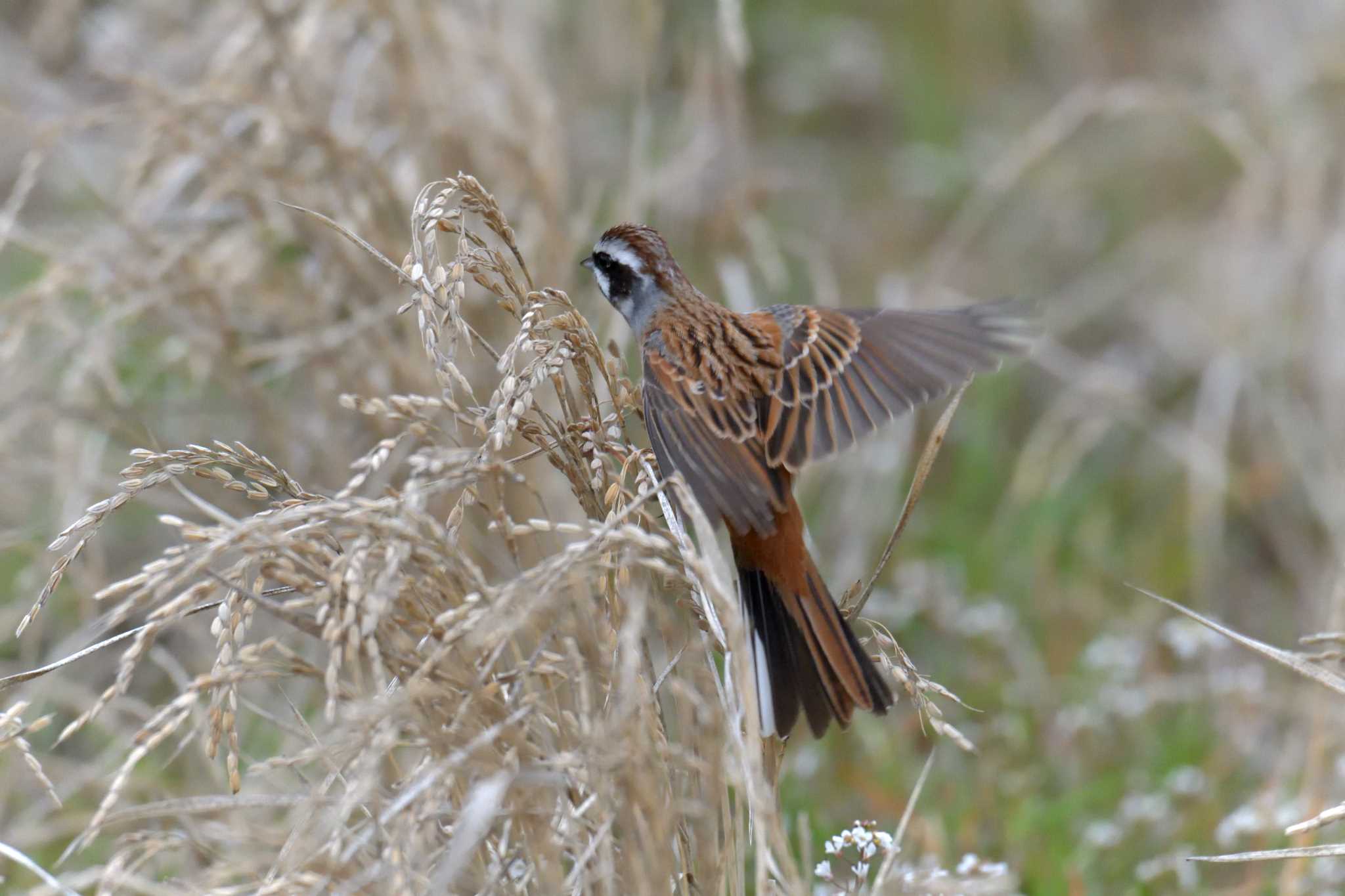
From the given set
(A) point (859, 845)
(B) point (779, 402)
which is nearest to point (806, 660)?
(A) point (859, 845)

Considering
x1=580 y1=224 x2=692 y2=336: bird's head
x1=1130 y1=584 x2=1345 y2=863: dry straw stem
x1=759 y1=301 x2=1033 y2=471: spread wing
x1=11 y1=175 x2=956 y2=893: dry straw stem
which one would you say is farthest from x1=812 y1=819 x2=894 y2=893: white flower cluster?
x1=580 y1=224 x2=692 y2=336: bird's head

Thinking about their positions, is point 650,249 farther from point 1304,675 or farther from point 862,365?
point 1304,675

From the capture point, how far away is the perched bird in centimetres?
228

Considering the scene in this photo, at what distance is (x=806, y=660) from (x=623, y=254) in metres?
1.03

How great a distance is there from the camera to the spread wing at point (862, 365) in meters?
2.66

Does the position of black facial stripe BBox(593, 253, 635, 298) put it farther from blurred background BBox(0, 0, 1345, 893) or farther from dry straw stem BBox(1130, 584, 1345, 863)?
dry straw stem BBox(1130, 584, 1345, 863)

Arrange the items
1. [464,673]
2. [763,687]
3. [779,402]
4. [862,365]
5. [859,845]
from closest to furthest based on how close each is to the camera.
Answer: [464,673] < [859,845] < [763,687] < [779,402] < [862,365]

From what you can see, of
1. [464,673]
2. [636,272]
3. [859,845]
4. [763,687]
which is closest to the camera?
[464,673]

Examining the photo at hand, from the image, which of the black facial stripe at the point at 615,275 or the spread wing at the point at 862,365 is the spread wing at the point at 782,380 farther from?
the black facial stripe at the point at 615,275

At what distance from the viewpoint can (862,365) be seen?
2.84m

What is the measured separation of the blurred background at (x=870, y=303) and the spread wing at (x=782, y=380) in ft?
2.06

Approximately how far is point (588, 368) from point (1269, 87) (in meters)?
4.65

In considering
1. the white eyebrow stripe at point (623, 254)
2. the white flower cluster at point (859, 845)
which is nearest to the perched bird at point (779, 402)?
the white eyebrow stripe at point (623, 254)

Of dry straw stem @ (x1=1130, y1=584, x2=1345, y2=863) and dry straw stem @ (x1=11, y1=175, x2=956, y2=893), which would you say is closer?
dry straw stem @ (x1=11, y1=175, x2=956, y2=893)
